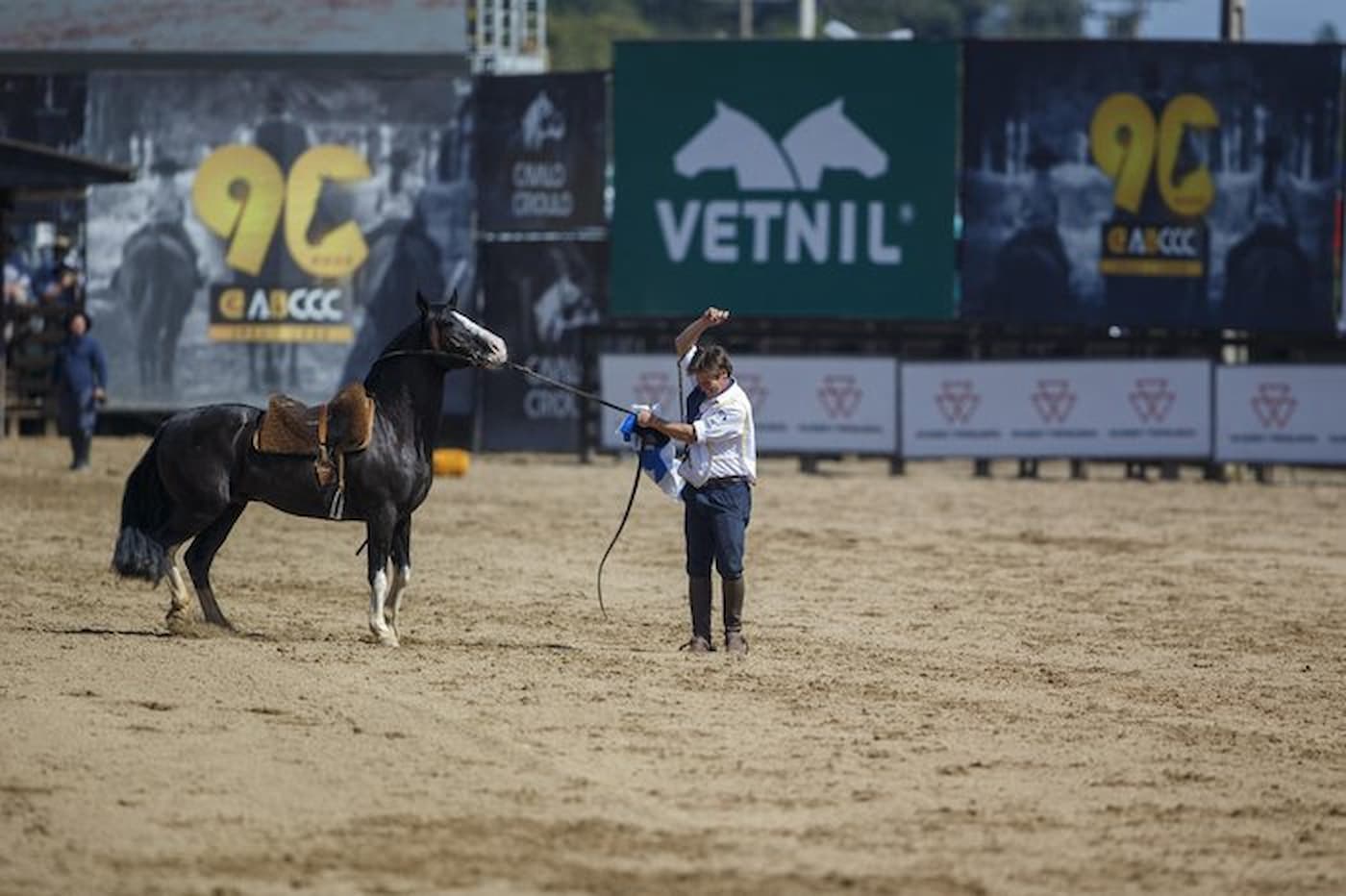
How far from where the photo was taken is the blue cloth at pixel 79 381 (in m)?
28.5

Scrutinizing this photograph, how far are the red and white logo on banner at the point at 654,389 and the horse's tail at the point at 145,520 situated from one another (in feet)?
55.1

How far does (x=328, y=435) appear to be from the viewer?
50.8 feet

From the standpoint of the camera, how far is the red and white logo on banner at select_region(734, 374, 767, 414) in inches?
1278

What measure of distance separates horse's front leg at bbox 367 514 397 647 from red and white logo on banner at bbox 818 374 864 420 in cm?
1756

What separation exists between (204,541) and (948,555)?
8541 mm

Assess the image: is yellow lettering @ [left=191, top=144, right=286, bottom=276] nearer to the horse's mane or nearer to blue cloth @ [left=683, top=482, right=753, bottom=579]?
the horse's mane

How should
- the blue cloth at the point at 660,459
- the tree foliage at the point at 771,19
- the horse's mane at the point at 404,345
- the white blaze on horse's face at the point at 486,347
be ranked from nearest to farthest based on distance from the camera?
the blue cloth at the point at 660,459, the white blaze on horse's face at the point at 486,347, the horse's mane at the point at 404,345, the tree foliage at the point at 771,19

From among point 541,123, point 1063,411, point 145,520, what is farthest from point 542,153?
point 145,520

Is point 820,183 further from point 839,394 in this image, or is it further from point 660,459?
point 660,459

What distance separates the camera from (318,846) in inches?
380

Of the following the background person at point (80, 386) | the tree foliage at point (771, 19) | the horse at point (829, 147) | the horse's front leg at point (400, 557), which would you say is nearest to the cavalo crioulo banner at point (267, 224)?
the horse at point (829, 147)

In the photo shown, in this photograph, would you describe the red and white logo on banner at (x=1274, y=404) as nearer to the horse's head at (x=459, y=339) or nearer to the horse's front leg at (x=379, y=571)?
the horse's head at (x=459, y=339)

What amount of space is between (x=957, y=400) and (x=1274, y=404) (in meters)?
4.01

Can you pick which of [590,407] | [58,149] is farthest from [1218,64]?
[58,149]
